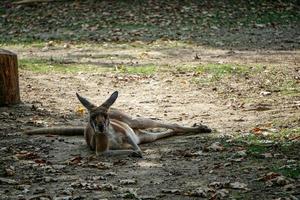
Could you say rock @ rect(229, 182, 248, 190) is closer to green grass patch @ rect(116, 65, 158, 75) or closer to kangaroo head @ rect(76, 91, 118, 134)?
kangaroo head @ rect(76, 91, 118, 134)

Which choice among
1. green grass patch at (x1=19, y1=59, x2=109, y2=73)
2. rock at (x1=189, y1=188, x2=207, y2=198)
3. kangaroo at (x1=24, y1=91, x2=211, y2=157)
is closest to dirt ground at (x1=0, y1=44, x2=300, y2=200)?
rock at (x1=189, y1=188, x2=207, y2=198)

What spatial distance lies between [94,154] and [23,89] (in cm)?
456

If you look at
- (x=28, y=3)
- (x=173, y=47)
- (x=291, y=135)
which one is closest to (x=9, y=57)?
(x=291, y=135)

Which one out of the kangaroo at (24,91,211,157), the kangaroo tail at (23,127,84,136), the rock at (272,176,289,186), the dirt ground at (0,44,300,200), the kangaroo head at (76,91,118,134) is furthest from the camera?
the kangaroo tail at (23,127,84,136)

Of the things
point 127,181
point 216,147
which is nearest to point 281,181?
point 127,181

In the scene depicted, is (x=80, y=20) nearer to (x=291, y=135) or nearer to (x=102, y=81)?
(x=102, y=81)

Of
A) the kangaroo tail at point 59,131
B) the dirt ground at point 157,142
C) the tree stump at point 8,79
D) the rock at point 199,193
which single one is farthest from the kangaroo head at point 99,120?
the tree stump at point 8,79

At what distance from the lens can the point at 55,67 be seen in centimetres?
1460

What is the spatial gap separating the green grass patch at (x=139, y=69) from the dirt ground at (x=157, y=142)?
7.7 inches

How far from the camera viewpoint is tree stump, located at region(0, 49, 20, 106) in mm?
11047

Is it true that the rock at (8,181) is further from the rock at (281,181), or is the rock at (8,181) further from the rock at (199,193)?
the rock at (281,181)

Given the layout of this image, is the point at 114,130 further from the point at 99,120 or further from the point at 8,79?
the point at 8,79

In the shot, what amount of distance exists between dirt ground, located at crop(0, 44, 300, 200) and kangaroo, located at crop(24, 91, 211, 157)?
121 millimetres

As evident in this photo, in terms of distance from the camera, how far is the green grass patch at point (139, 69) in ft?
45.8
